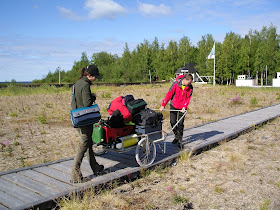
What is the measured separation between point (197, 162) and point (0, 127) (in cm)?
780

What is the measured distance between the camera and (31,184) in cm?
475

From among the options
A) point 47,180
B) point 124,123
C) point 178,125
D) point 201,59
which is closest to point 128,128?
point 124,123

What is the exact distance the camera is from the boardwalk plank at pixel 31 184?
4.41 metres

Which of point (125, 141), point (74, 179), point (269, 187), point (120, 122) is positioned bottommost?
point (269, 187)

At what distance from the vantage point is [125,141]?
5.43m

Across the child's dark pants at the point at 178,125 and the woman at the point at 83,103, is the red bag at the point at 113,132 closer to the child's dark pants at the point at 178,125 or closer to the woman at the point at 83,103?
the woman at the point at 83,103

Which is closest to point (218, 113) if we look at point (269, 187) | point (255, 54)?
point (269, 187)

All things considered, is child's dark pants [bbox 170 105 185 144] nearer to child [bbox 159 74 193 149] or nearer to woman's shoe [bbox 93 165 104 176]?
child [bbox 159 74 193 149]

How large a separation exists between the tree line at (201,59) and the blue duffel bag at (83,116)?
170 ft

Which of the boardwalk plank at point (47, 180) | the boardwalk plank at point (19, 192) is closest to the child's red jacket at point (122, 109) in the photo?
the boardwalk plank at point (47, 180)

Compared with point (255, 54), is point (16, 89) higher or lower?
lower

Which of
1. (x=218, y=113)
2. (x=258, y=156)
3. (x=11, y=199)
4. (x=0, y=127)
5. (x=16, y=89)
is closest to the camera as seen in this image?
(x=11, y=199)

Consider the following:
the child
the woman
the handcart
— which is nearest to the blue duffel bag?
the woman

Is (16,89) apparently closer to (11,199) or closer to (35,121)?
(35,121)
